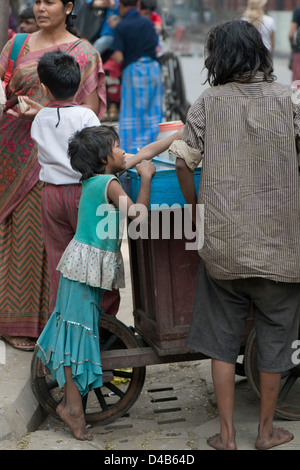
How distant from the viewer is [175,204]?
3176 mm

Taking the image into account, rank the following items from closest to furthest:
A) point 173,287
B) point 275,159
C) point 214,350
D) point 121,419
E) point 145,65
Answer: point 275,159
point 214,350
point 173,287
point 121,419
point 145,65

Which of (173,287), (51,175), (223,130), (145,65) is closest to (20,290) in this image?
(51,175)

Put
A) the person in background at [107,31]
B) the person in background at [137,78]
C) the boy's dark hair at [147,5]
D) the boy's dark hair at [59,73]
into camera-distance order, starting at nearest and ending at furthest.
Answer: the boy's dark hair at [59,73] < the person in background at [137,78] < the person in background at [107,31] < the boy's dark hair at [147,5]

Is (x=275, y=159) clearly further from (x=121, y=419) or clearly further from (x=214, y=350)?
(x=121, y=419)

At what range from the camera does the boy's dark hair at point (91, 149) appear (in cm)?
322

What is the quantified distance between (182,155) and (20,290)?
1.57 m

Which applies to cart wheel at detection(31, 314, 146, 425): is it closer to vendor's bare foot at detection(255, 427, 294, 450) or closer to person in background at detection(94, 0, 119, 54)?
vendor's bare foot at detection(255, 427, 294, 450)

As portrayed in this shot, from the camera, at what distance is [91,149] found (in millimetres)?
3213

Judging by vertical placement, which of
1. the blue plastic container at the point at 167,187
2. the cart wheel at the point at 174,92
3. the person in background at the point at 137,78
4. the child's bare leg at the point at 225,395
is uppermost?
the blue plastic container at the point at 167,187

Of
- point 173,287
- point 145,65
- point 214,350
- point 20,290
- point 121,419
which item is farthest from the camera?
point 145,65

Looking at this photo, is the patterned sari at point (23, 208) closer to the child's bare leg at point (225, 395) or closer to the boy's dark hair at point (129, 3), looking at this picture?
the child's bare leg at point (225, 395)

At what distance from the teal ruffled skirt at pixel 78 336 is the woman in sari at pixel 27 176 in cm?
80

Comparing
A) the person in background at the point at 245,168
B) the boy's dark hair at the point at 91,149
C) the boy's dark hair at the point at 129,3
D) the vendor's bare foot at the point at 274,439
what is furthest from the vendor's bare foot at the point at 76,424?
the boy's dark hair at the point at 129,3

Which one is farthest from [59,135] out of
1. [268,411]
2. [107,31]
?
[107,31]
